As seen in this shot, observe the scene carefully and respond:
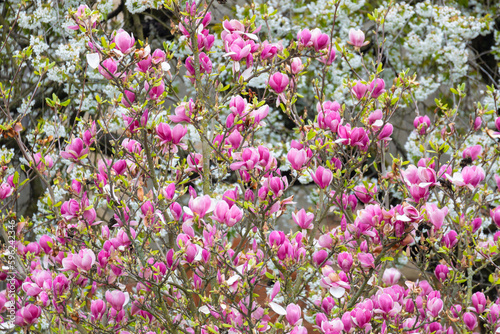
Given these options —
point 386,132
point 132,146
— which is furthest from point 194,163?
point 386,132

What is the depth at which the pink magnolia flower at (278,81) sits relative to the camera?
204 centimetres

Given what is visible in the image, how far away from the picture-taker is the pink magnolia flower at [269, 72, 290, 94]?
6.71 ft

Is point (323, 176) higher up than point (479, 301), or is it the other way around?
point (323, 176)

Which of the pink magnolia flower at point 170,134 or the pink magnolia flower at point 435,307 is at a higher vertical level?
the pink magnolia flower at point 170,134

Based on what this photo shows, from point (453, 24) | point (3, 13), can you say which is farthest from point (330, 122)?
point (3, 13)

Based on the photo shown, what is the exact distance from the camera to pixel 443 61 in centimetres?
439

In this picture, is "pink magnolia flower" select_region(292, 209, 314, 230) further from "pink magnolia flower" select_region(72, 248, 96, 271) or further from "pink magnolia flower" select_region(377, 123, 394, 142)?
"pink magnolia flower" select_region(72, 248, 96, 271)

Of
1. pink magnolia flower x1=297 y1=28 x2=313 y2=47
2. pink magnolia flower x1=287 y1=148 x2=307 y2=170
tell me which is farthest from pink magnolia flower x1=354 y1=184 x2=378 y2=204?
pink magnolia flower x1=297 y1=28 x2=313 y2=47

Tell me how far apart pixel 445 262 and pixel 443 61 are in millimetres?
2606

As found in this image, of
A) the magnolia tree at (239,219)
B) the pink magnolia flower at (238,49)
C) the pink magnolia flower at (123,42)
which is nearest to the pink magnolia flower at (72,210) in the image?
the magnolia tree at (239,219)

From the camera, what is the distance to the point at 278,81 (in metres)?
2.05

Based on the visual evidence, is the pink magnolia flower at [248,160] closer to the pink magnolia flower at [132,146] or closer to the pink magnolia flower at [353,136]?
the pink magnolia flower at [353,136]

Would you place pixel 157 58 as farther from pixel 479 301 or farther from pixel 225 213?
pixel 479 301

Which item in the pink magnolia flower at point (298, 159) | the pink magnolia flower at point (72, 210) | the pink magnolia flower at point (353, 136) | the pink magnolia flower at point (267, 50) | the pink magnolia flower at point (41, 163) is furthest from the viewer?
the pink magnolia flower at point (41, 163)
